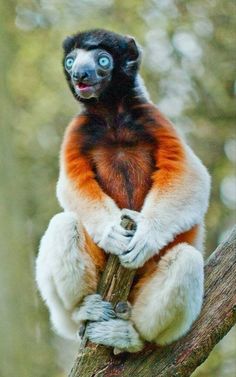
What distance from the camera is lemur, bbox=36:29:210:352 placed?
6.38 metres

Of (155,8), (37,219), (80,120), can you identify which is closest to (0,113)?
(80,120)

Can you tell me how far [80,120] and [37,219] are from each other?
6.38m

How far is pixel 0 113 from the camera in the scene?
322 inches

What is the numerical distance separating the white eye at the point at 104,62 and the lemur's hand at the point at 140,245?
4.32 ft

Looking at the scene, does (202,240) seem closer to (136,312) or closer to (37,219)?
(136,312)

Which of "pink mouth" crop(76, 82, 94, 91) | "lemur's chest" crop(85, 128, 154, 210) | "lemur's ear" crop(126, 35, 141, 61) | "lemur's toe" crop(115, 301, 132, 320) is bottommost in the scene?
"lemur's toe" crop(115, 301, 132, 320)

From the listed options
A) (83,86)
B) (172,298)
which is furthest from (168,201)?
(83,86)

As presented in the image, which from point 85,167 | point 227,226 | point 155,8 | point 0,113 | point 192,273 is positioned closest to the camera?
point 192,273

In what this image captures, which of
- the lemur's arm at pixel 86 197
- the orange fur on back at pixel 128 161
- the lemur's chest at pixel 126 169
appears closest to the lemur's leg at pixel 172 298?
the orange fur on back at pixel 128 161

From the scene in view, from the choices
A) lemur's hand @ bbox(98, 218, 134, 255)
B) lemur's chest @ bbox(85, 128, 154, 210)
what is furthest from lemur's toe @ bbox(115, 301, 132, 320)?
lemur's chest @ bbox(85, 128, 154, 210)

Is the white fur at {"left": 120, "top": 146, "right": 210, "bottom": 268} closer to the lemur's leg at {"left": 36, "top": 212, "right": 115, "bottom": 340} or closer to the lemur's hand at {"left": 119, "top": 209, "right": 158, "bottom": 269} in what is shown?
the lemur's hand at {"left": 119, "top": 209, "right": 158, "bottom": 269}

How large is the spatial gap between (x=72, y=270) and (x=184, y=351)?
3.39 ft

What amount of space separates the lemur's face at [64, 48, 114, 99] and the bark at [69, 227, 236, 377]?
6.08ft

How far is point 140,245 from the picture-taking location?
6.51 m
